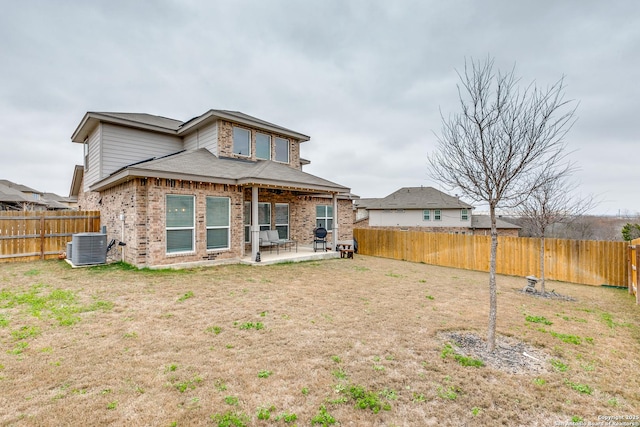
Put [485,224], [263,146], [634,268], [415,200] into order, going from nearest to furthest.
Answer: [634,268]
[263,146]
[485,224]
[415,200]

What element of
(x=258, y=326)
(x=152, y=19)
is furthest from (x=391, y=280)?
(x=152, y=19)

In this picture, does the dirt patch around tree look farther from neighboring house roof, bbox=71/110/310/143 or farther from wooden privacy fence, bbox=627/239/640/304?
neighboring house roof, bbox=71/110/310/143

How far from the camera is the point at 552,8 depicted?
7.15m

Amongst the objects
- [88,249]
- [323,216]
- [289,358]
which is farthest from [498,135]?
[323,216]

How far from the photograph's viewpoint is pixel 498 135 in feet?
13.1

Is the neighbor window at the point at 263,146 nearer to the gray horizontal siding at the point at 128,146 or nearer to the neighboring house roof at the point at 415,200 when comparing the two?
the gray horizontal siding at the point at 128,146

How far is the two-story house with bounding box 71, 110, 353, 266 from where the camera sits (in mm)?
8352

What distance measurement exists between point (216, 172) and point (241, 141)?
339 centimetres

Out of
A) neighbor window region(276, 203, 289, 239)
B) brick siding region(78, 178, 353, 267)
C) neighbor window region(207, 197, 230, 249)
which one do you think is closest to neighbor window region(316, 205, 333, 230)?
neighbor window region(276, 203, 289, 239)

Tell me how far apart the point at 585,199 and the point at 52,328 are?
42.9 feet

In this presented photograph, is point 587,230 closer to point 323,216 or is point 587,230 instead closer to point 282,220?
point 323,216

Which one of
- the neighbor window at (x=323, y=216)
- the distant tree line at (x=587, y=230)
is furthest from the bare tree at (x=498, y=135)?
the distant tree line at (x=587, y=230)

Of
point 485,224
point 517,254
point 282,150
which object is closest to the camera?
point 517,254

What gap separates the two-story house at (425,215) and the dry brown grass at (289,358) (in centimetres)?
2262
